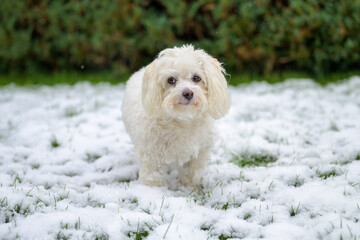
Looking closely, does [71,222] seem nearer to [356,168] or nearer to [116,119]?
[356,168]

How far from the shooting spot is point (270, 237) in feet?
5.92

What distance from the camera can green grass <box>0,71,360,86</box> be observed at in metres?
5.62

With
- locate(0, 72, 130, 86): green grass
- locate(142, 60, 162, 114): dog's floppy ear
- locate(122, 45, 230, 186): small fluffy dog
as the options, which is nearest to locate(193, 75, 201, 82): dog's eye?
locate(122, 45, 230, 186): small fluffy dog

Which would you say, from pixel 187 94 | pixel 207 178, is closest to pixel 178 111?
pixel 187 94

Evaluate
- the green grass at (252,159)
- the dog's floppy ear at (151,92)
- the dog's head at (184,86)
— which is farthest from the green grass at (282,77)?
the dog's floppy ear at (151,92)

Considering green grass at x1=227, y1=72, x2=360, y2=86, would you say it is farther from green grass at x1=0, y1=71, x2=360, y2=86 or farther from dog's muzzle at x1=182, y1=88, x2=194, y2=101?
dog's muzzle at x1=182, y1=88, x2=194, y2=101

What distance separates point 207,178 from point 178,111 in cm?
65

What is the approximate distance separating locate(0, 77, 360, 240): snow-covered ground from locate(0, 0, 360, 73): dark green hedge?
107cm

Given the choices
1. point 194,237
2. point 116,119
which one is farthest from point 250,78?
point 194,237

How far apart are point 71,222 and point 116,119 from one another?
2411mm

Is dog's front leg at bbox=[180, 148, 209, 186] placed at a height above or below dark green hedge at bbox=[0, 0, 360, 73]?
below

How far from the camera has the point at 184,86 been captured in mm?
2307

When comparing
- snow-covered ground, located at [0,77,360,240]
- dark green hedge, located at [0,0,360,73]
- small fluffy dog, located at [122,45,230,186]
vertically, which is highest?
dark green hedge, located at [0,0,360,73]

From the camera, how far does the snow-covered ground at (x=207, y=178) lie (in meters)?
1.91
